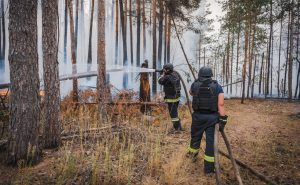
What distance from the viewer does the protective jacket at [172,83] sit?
8.76 m

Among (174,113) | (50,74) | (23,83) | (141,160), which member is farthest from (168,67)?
(23,83)

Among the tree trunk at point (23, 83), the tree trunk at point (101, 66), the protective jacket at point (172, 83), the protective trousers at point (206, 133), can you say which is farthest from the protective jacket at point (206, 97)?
the tree trunk at point (101, 66)

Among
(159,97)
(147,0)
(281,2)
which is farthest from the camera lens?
(147,0)

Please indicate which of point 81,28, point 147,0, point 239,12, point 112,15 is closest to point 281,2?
point 239,12

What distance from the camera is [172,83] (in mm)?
8758

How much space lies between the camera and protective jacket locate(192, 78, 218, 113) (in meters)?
5.75

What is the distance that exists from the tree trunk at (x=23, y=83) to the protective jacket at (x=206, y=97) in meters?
3.34

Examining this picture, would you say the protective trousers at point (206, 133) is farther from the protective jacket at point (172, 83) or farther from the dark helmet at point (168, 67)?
the dark helmet at point (168, 67)

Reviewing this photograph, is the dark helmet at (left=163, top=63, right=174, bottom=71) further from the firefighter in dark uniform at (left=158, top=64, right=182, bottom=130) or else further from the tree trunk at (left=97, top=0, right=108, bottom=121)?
the tree trunk at (left=97, top=0, right=108, bottom=121)

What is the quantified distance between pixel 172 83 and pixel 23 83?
487 cm

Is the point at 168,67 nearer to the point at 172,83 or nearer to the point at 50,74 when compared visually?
the point at 172,83

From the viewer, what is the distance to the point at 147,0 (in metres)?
25.3

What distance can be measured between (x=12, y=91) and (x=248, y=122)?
1011 cm

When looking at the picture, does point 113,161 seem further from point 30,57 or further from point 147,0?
point 147,0
